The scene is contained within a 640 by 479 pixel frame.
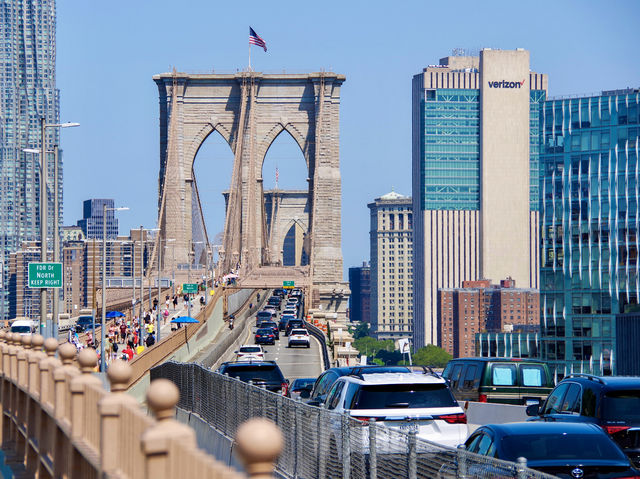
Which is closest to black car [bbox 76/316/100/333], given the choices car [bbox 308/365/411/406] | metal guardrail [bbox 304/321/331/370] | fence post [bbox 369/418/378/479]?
metal guardrail [bbox 304/321/331/370]

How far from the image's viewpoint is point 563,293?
10875 cm

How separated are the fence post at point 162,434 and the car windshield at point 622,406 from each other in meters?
10.1

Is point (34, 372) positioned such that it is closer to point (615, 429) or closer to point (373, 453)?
point (373, 453)

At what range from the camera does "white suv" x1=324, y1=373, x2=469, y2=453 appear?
50.2ft

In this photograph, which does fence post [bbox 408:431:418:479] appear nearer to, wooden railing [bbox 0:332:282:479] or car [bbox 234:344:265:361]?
wooden railing [bbox 0:332:282:479]

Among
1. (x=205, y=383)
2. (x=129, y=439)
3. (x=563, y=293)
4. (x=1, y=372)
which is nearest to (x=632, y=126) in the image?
(x=563, y=293)

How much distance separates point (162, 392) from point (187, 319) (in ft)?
191

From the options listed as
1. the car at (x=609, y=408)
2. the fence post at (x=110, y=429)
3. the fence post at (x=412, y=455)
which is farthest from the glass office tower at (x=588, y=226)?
the fence post at (x=110, y=429)

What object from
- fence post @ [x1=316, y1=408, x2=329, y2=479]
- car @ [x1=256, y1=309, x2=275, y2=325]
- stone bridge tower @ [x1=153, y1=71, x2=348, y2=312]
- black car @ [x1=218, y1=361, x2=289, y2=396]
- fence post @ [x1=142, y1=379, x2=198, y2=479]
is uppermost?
stone bridge tower @ [x1=153, y1=71, x2=348, y2=312]

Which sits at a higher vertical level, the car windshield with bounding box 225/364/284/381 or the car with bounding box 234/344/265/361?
the car windshield with bounding box 225/364/284/381

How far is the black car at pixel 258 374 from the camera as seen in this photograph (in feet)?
87.8

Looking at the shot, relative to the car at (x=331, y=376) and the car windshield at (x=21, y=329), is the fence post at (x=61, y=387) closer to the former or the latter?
the car at (x=331, y=376)

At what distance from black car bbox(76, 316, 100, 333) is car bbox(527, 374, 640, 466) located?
2489 inches

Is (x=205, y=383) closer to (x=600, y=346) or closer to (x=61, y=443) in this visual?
(x=61, y=443)
